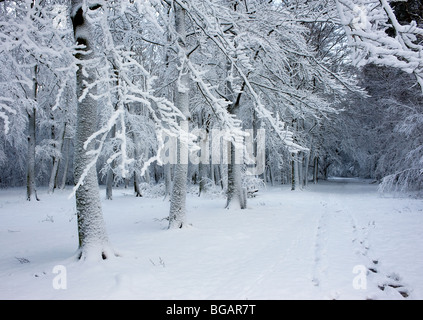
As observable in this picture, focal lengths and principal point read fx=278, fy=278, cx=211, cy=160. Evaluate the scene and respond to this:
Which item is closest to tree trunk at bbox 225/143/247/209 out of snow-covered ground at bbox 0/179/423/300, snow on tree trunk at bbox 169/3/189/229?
snow-covered ground at bbox 0/179/423/300

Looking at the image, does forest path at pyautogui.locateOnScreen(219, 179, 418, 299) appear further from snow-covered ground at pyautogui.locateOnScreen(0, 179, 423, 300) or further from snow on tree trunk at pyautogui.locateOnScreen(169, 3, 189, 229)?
snow on tree trunk at pyautogui.locateOnScreen(169, 3, 189, 229)

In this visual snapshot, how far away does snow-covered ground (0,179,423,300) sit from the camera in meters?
3.78

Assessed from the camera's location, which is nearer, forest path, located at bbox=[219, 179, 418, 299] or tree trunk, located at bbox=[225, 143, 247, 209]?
forest path, located at bbox=[219, 179, 418, 299]

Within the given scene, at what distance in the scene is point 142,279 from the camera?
4.11 m

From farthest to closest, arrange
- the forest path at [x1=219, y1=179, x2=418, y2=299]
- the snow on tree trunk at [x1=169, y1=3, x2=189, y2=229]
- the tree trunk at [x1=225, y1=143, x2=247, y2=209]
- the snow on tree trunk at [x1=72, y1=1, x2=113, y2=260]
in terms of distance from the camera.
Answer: the tree trunk at [x1=225, y1=143, x2=247, y2=209]
the snow on tree trunk at [x1=169, y1=3, x2=189, y2=229]
the snow on tree trunk at [x1=72, y1=1, x2=113, y2=260]
the forest path at [x1=219, y1=179, x2=418, y2=299]

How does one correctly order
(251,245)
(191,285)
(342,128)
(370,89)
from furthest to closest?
(342,128)
(370,89)
(251,245)
(191,285)

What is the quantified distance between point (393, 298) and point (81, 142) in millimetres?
5405

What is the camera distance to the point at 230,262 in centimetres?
498

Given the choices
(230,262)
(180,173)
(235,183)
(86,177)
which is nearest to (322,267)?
(230,262)

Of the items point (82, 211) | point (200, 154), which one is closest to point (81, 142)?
point (82, 211)

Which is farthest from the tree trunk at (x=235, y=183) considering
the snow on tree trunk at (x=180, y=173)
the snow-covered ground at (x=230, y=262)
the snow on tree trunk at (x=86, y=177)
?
the snow on tree trunk at (x=86, y=177)

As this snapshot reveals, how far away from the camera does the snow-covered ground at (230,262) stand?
3779 millimetres

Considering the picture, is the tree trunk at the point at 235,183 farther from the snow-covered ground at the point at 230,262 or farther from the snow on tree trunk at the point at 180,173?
the snow on tree trunk at the point at 180,173
